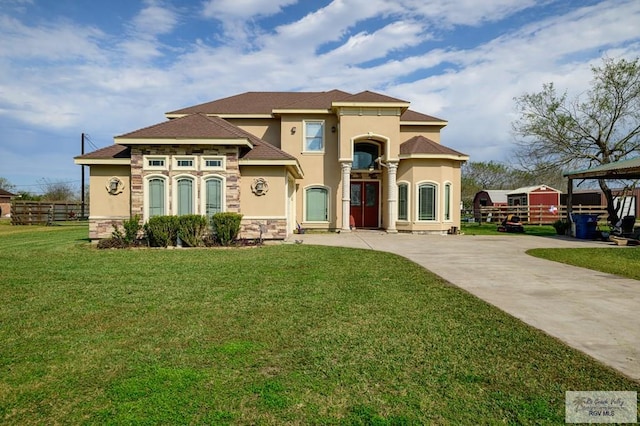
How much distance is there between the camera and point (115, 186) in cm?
1499

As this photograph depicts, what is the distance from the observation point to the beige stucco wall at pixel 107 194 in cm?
1504

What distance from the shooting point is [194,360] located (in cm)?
381

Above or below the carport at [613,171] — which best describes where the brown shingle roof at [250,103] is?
above

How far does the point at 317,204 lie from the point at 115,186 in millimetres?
9496

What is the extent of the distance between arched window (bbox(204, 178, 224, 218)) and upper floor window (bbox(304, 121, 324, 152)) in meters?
6.77

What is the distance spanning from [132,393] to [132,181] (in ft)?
42.5

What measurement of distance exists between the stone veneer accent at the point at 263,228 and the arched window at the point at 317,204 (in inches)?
212

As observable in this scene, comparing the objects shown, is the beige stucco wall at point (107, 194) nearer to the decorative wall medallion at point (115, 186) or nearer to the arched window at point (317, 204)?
the decorative wall medallion at point (115, 186)

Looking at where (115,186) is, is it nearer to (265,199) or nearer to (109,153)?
(109,153)

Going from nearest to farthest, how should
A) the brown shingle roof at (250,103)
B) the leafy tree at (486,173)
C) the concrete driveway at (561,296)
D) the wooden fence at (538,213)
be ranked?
the concrete driveway at (561,296), the brown shingle roof at (250,103), the wooden fence at (538,213), the leafy tree at (486,173)

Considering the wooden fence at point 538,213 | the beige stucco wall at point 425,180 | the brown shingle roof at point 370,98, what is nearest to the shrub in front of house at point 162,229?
the brown shingle roof at point 370,98

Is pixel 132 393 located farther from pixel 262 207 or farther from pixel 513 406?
pixel 262 207

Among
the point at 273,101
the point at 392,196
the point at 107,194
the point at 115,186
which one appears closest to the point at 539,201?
the point at 392,196

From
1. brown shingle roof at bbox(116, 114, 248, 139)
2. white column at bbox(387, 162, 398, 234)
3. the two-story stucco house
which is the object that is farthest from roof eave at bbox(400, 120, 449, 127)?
brown shingle roof at bbox(116, 114, 248, 139)
